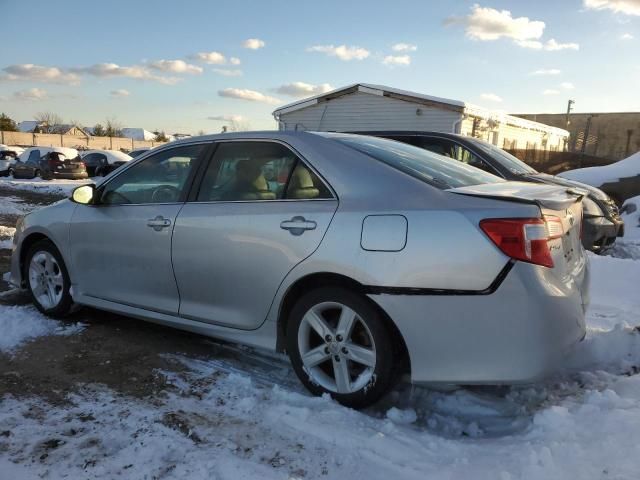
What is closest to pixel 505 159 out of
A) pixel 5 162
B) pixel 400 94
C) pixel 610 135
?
pixel 400 94

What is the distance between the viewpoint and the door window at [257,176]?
327cm

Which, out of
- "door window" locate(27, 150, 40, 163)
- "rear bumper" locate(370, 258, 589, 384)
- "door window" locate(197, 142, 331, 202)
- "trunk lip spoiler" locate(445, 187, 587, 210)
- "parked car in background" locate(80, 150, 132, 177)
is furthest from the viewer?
"parked car in background" locate(80, 150, 132, 177)

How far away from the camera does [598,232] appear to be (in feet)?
23.5

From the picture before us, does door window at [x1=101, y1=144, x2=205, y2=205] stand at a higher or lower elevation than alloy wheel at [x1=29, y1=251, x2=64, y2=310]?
higher

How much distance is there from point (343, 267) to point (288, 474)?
1.05m

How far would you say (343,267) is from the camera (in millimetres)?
2885

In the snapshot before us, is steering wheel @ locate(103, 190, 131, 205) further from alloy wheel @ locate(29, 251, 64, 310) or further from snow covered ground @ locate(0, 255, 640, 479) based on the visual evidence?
snow covered ground @ locate(0, 255, 640, 479)

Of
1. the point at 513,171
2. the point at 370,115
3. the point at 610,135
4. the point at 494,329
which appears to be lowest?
the point at 494,329

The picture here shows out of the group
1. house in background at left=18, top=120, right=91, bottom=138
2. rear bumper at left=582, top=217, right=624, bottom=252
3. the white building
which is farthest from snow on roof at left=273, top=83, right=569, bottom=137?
house in background at left=18, top=120, right=91, bottom=138

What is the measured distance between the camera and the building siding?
19.8 metres

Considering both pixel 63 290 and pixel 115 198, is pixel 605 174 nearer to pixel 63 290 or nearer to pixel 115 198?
pixel 115 198

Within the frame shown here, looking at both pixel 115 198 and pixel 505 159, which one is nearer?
pixel 115 198

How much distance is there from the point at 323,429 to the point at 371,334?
0.55 meters

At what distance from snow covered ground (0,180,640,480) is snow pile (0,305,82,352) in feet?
2.27
